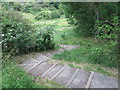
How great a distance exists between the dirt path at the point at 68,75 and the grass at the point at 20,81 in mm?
157

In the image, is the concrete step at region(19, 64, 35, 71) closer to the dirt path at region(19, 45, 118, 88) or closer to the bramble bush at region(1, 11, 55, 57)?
the dirt path at region(19, 45, 118, 88)

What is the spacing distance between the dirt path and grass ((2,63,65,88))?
0.52 ft

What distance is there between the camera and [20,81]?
216cm

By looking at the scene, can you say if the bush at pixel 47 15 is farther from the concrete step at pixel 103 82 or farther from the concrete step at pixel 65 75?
the concrete step at pixel 103 82

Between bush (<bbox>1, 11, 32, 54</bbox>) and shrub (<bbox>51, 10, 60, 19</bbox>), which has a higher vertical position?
shrub (<bbox>51, 10, 60, 19</bbox>)

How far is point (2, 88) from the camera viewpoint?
6.88 feet

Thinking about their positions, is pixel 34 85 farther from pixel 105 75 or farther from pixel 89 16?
pixel 89 16

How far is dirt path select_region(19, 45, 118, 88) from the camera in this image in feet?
7.48

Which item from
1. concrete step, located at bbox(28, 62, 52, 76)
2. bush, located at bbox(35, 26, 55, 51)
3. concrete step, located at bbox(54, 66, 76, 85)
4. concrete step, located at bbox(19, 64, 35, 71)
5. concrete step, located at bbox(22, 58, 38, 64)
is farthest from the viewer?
bush, located at bbox(35, 26, 55, 51)

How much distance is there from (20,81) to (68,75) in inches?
36.6

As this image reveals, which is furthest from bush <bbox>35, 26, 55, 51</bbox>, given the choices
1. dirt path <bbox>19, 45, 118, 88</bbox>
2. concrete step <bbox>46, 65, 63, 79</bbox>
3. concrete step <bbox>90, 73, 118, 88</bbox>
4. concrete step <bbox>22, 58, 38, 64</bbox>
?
concrete step <bbox>90, 73, 118, 88</bbox>

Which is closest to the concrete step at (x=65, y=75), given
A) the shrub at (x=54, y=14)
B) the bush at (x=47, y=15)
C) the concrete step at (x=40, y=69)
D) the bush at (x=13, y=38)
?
the concrete step at (x=40, y=69)

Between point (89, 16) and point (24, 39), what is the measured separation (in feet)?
10.2

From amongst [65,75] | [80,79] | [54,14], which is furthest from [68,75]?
[54,14]
